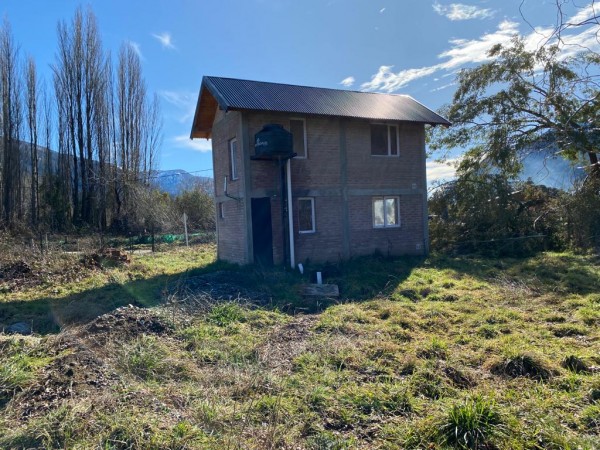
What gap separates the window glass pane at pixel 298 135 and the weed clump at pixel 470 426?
10.6m

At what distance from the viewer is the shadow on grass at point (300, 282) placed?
8.19 metres

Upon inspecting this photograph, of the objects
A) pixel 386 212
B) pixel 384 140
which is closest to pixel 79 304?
pixel 386 212

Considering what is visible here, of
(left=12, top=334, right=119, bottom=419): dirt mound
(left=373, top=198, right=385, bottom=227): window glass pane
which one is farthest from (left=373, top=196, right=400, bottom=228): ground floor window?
(left=12, top=334, right=119, bottom=419): dirt mound

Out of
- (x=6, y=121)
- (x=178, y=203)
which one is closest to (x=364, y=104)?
(x=178, y=203)

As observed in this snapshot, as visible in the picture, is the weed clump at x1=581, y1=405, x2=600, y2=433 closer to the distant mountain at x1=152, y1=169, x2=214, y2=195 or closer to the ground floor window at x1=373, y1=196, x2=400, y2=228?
the ground floor window at x1=373, y1=196, x2=400, y2=228

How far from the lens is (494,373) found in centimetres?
476

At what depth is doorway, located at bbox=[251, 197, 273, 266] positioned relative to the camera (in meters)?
12.5

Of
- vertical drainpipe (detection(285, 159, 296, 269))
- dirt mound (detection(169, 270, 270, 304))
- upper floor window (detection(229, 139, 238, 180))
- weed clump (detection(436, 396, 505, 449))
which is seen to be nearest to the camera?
weed clump (detection(436, 396, 505, 449))

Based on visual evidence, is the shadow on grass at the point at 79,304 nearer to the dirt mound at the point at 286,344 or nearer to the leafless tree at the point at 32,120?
the dirt mound at the point at 286,344

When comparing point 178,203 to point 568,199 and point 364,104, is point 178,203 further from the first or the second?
point 568,199

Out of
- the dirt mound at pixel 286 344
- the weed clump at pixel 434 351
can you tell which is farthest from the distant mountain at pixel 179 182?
the weed clump at pixel 434 351

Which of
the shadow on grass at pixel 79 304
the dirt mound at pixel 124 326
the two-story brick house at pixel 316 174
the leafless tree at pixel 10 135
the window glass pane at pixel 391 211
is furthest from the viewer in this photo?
the leafless tree at pixel 10 135

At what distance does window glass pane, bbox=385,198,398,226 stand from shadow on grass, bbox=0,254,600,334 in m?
1.49

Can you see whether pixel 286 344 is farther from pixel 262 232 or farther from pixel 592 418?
pixel 262 232
